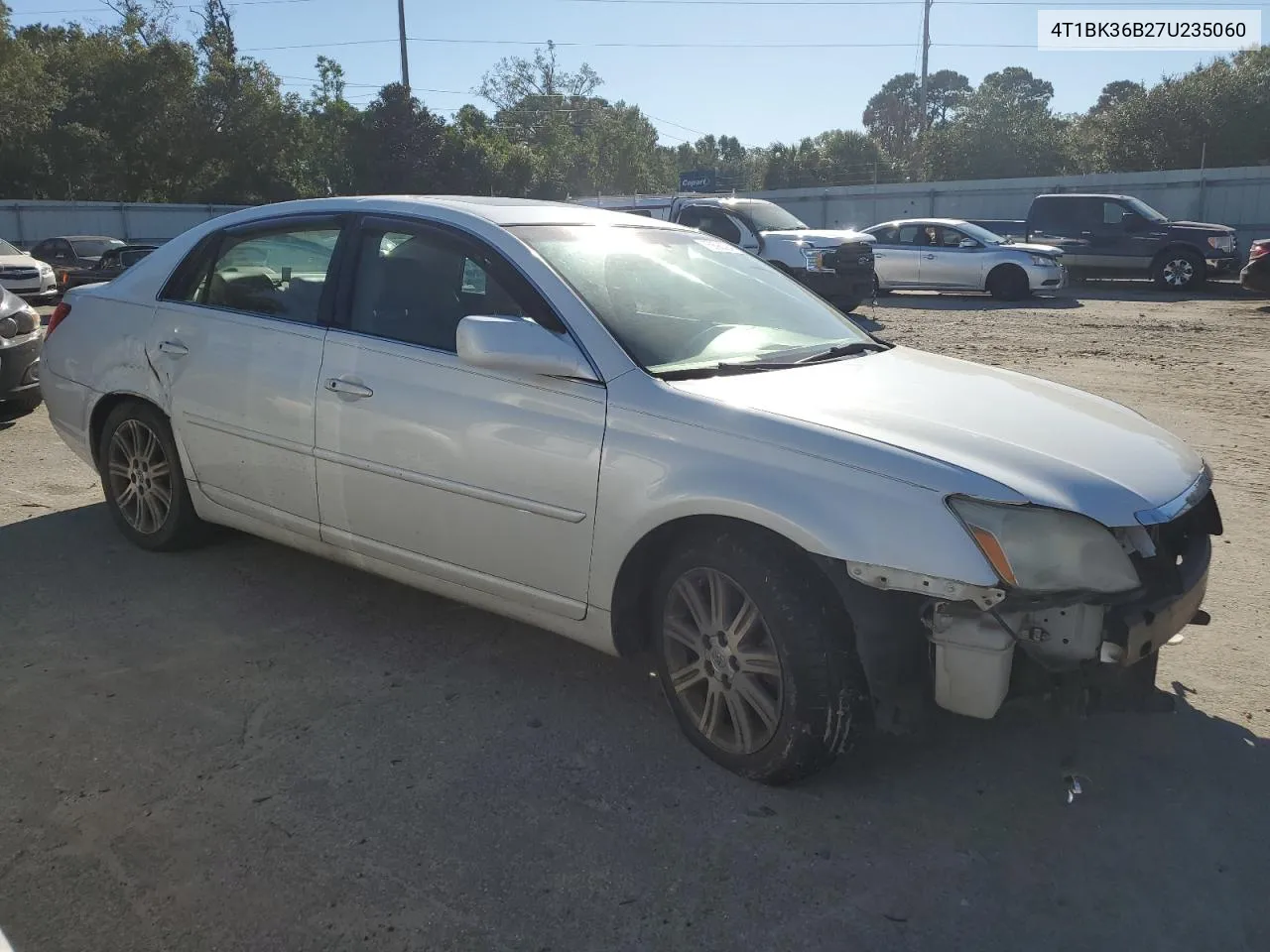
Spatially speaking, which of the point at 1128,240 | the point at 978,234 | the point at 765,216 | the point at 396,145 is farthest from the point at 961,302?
the point at 396,145

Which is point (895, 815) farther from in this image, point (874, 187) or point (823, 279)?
point (874, 187)

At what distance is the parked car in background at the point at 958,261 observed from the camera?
19.6m

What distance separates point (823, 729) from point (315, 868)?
4.50 feet

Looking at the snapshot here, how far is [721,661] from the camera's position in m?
3.15

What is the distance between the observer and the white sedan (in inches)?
111

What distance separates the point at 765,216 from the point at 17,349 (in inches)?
459

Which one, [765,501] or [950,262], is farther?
[950,262]

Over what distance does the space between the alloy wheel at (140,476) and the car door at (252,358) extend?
0.95 ft

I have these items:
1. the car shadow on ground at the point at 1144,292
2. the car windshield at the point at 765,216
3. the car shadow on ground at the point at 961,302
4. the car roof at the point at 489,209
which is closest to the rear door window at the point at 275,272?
the car roof at the point at 489,209

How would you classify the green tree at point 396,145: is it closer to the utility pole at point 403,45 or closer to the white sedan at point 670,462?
the utility pole at point 403,45

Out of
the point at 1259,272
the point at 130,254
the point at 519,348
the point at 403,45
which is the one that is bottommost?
the point at 1259,272

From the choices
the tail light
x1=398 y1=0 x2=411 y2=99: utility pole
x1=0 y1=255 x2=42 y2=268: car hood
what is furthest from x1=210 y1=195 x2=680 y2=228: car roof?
x1=398 y1=0 x2=411 y2=99: utility pole

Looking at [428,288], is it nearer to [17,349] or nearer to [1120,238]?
[17,349]

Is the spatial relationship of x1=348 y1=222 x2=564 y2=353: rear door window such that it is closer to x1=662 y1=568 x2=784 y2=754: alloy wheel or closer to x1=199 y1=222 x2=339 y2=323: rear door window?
x1=199 y1=222 x2=339 y2=323: rear door window
